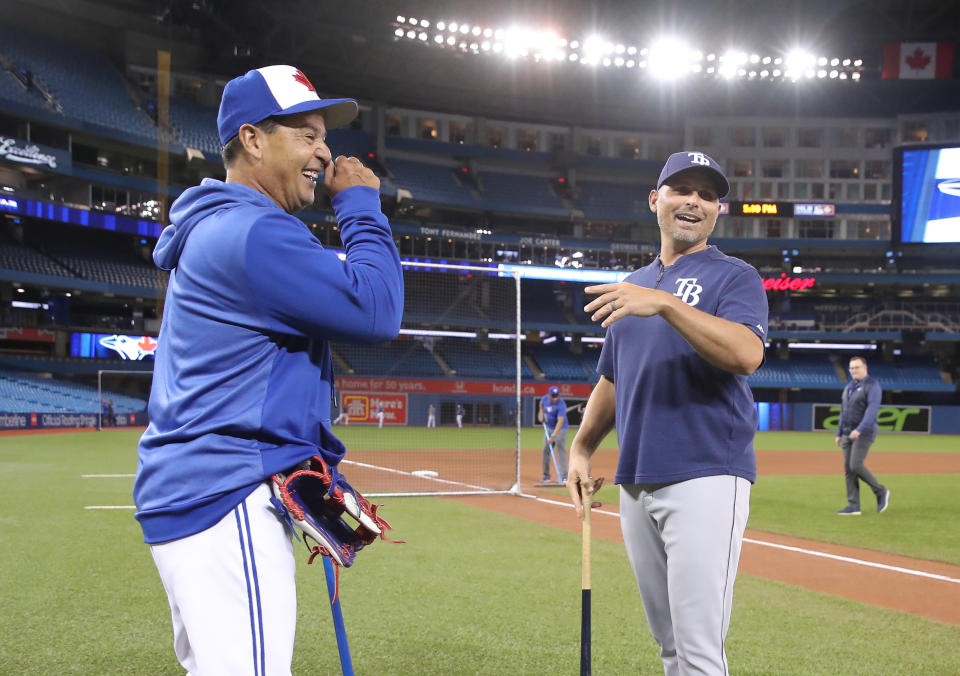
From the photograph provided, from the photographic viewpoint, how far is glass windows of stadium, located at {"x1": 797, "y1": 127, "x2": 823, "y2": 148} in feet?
187

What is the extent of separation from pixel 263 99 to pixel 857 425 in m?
12.3

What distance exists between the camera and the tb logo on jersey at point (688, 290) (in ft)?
10.6

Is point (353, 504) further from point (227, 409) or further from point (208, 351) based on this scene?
point (208, 351)

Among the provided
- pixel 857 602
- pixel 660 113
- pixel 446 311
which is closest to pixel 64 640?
pixel 857 602

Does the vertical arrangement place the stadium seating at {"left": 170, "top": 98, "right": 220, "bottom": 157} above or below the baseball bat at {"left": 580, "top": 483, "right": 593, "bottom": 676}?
above

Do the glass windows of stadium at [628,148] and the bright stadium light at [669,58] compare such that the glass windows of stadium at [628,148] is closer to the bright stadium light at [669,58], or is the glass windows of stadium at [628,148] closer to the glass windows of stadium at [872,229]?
the bright stadium light at [669,58]

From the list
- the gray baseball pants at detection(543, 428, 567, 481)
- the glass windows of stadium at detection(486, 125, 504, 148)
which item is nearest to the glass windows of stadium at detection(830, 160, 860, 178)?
the glass windows of stadium at detection(486, 125, 504, 148)

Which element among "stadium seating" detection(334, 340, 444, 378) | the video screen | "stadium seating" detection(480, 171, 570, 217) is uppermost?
"stadium seating" detection(480, 171, 570, 217)

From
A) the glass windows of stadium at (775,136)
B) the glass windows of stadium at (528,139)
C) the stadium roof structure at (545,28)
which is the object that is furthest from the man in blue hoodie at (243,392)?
the glass windows of stadium at (775,136)

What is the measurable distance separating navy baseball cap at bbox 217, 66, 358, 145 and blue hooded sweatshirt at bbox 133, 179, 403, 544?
0.69 ft

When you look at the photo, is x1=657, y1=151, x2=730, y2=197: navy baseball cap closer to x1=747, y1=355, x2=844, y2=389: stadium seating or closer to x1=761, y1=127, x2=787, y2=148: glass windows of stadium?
x1=747, y1=355, x2=844, y2=389: stadium seating

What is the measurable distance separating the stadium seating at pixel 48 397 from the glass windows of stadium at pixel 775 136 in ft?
149

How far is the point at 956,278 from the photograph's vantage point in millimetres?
51719

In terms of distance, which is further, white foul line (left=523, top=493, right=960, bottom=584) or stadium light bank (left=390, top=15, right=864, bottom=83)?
stadium light bank (left=390, top=15, right=864, bottom=83)
